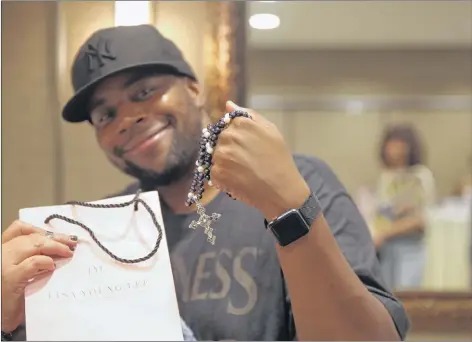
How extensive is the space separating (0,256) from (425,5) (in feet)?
1.51

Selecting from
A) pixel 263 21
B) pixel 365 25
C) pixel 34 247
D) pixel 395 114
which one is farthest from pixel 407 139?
pixel 34 247

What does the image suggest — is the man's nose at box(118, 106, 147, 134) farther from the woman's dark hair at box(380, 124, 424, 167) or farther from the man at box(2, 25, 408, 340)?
the woman's dark hair at box(380, 124, 424, 167)

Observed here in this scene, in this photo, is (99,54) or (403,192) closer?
(99,54)

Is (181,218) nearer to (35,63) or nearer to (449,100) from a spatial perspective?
(35,63)

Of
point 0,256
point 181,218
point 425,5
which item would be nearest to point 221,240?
point 181,218

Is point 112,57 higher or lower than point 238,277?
higher

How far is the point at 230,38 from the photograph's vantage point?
1.75ft

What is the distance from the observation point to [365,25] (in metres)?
0.60

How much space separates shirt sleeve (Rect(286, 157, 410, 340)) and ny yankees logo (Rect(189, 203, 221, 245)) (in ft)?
0.23

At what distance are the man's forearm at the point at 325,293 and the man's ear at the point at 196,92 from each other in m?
0.14

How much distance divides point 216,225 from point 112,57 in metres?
0.15

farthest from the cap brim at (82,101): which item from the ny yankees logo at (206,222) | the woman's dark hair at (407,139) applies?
the woman's dark hair at (407,139)

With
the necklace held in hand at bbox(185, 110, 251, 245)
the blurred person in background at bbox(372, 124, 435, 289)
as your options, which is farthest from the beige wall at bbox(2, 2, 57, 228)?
the blurred person in background at bbox(372, 124, 435, 289)

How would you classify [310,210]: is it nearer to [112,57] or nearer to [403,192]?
[112,57]
